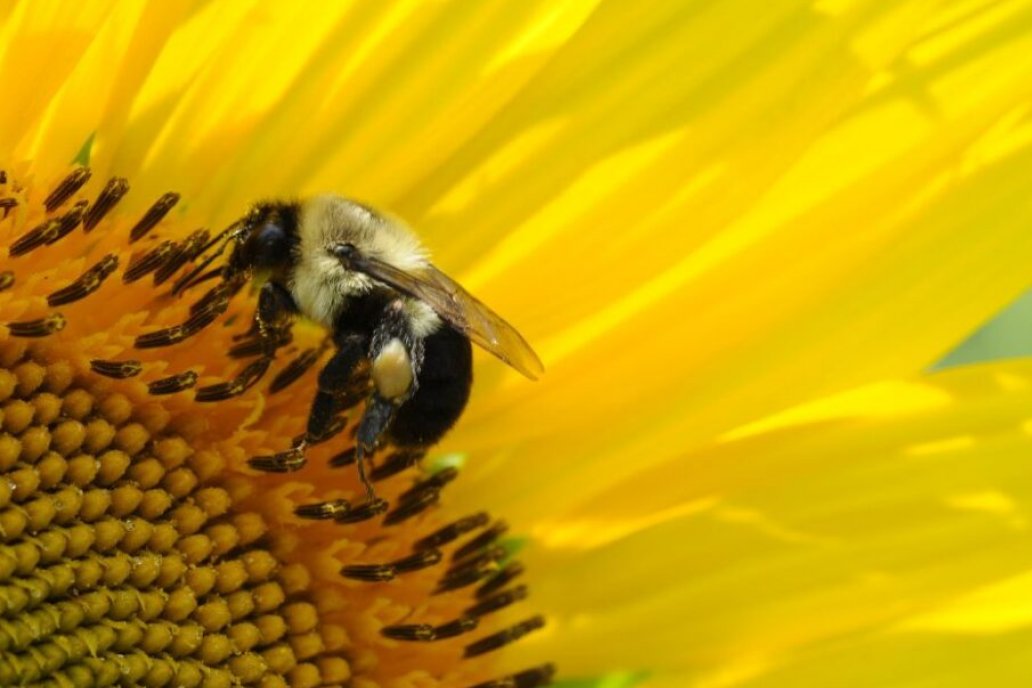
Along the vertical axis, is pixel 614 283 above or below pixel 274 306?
above

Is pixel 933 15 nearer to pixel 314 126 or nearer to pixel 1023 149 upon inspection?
pixel 1023 149

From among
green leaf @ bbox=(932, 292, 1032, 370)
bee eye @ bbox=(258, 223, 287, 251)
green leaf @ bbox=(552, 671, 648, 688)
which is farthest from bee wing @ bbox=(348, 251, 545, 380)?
green leaf @ bbox=(932, 292, 1032, 370)

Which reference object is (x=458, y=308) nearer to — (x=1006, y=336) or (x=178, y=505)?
(x=178, y=505)

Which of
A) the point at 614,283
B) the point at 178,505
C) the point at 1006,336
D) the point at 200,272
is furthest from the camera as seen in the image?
the point at 1006,336

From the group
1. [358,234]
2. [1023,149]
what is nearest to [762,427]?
[1023,149]

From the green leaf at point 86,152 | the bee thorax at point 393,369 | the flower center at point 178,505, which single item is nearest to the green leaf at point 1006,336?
the flower center at point 178,505

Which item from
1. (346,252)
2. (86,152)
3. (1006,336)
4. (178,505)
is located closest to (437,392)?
(346,252)

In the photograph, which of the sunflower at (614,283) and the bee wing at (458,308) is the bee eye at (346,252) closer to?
the bee wing at (458,308)
